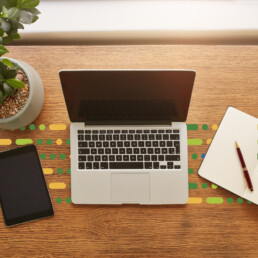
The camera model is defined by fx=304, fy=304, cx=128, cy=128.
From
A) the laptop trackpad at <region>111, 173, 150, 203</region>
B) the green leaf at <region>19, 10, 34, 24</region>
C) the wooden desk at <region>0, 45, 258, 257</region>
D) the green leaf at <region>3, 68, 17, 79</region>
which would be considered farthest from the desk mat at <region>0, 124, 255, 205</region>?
the green leaf at <region>19, 10, 34, 24</region>

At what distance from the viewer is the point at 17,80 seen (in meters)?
0.70

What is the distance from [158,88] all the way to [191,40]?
41 cm

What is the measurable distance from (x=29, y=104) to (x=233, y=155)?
590 mm

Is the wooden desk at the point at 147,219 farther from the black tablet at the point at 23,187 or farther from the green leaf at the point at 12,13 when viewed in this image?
the green leaf at the point at 12,13

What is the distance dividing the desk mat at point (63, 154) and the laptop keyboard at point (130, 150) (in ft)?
0.17

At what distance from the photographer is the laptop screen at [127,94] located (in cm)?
73

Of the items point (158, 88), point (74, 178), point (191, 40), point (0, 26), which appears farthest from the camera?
point (191, 40)

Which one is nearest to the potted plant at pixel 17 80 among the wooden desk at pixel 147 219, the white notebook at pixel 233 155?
the wooden desk at pixel 147 219

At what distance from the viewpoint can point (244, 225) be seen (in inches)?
34.1

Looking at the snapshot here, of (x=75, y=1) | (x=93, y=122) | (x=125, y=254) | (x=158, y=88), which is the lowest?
(x=125, y=254)

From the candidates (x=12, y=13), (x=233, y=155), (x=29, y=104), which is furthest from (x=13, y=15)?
(x=233, y=155)

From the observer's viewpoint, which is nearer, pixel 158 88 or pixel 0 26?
pixel 0 26

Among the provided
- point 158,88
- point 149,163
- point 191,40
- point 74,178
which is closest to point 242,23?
point 191,40

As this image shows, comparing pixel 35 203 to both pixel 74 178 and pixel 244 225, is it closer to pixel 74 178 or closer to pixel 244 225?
pixel 74 178
